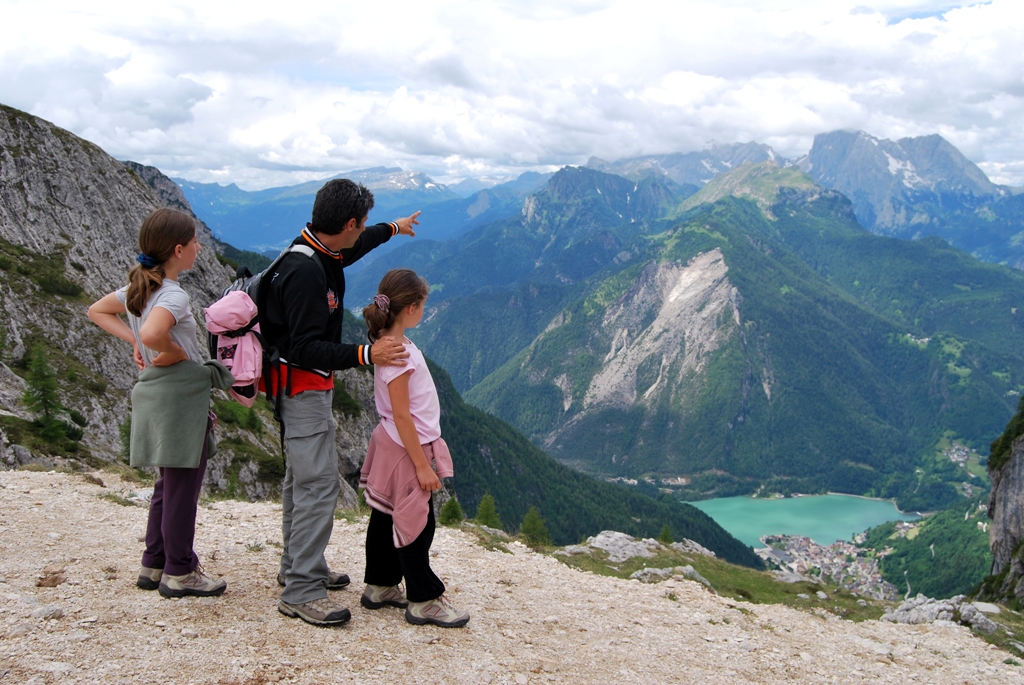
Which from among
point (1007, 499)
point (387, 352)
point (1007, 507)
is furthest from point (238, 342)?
point (1007, 499)

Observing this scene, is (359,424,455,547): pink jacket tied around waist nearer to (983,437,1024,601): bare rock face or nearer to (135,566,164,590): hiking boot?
(135,566,164,590): hiking boot

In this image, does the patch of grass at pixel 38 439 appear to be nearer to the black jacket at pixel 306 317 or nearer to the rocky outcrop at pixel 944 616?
the black jacket at pixel 306 317

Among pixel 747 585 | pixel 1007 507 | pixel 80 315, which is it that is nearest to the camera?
pixel 747 585

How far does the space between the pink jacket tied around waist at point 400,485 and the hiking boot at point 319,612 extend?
993 millimetres

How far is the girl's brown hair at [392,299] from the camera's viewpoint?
7.59m

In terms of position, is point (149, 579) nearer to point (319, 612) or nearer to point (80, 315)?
point (319, 612)

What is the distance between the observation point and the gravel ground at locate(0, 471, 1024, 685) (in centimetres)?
676

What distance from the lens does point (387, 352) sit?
7285mm

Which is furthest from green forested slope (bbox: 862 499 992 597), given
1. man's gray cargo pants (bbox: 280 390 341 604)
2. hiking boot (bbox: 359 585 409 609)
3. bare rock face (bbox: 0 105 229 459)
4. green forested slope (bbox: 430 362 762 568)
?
man's gray cargo pants (bbox: 280 390 341 604)

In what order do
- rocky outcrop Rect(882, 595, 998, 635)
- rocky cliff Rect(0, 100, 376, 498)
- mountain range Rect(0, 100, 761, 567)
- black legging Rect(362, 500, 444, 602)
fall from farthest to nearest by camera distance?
rocky cliff Rect(0, 100, 376, 498) → mountain range Rect(0, 100, 761, 567) → rocky outcrop Rect(882, 595, 998, 635) → black legging Rect(362, 500, 444, 602)

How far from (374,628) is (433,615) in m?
0.77

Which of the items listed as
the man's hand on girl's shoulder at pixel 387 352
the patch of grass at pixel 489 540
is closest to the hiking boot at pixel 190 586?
the man's hand on girl's shoulder at pixel 387 352

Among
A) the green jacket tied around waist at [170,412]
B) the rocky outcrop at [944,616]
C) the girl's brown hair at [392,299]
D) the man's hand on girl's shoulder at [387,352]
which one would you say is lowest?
the rocky outcrop at [944,616]

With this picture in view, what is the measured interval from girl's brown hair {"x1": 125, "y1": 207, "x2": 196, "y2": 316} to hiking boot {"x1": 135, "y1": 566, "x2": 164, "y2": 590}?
3.28 metres
